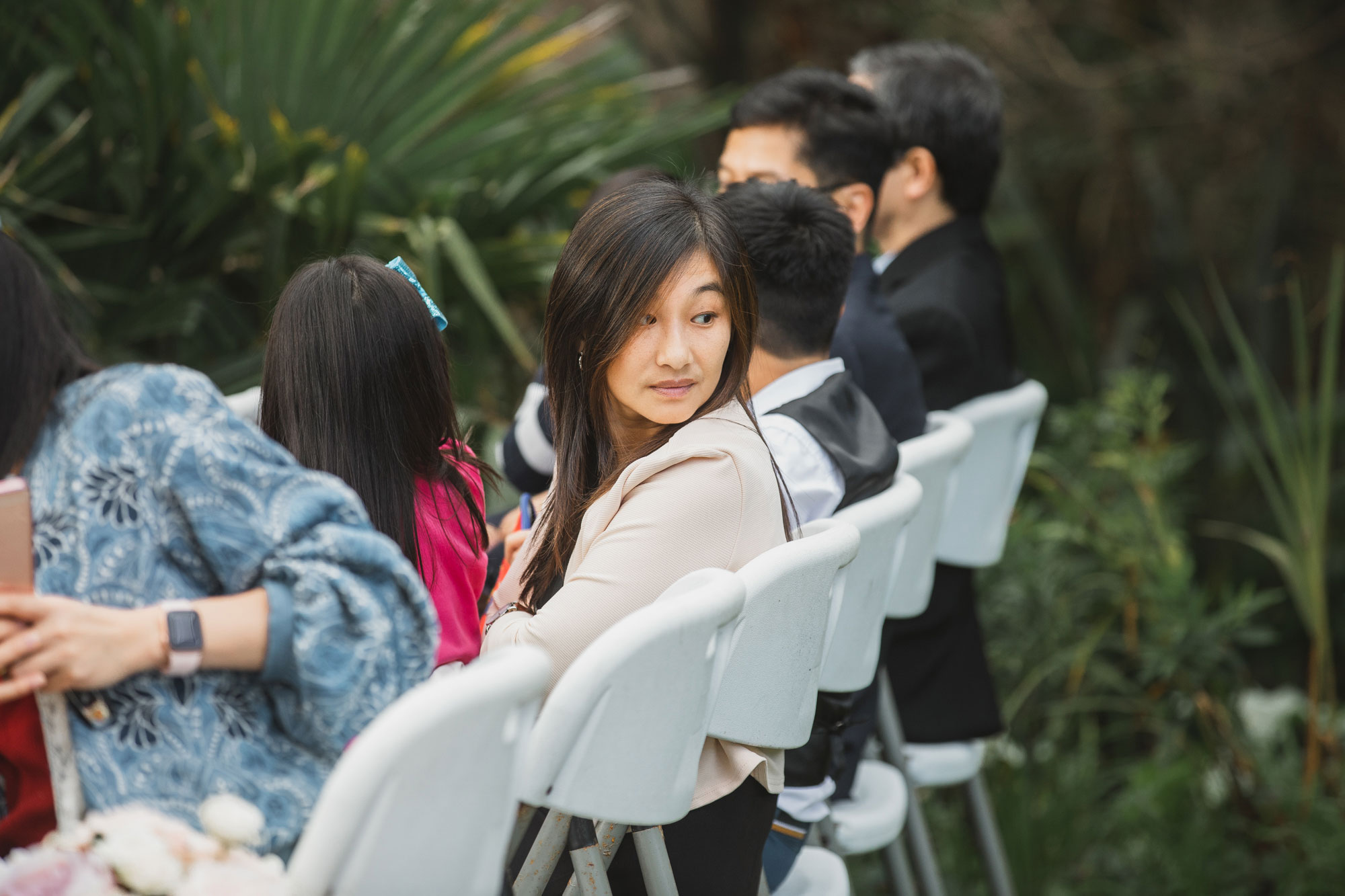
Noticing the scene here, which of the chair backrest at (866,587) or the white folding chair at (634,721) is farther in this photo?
the chair backrest at (866,587)

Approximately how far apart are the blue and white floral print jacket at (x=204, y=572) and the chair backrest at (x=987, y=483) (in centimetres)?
130

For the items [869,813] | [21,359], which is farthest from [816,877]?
[21,359]

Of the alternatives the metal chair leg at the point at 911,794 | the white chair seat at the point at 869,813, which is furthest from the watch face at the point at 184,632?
the metal chair leg at the point at 911,794

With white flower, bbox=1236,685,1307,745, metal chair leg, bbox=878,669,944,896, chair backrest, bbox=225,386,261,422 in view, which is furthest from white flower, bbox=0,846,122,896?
white flower, bbox=1236,685,1307,745

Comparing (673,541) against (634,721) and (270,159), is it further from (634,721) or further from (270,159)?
(270,159)

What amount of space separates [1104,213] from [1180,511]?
84.3 inches

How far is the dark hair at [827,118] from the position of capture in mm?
2158

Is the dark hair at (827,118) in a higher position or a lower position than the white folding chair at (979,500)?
higher

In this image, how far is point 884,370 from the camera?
1.92 m

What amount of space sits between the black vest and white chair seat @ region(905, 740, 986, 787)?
662 mm

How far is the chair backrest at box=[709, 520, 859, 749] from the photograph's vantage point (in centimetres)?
116

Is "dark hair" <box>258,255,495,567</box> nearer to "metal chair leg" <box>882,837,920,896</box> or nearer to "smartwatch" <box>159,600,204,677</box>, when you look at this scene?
"smartwatch" <box>159,600,204,677</box>

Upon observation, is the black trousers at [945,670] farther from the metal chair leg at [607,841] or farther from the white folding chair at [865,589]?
the metal chair leg at [607,841]

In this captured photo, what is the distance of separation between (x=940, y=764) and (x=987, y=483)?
0.47 m
